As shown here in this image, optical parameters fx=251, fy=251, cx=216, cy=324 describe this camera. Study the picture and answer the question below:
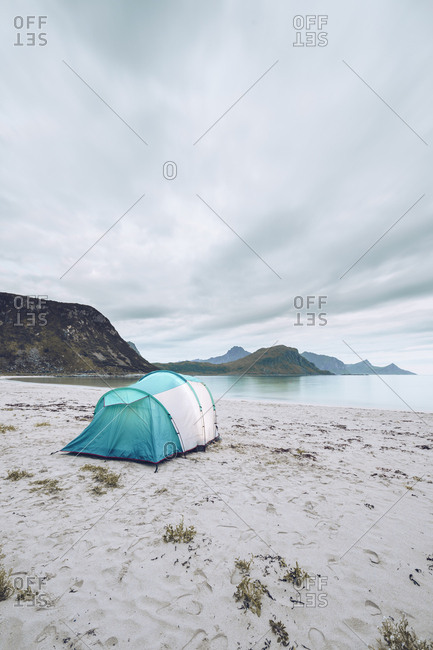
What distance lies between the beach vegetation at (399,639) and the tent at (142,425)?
670 centimetres

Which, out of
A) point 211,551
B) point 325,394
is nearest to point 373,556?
point 211,551

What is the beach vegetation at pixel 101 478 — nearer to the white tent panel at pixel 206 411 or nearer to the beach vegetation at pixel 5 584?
the beach vegetation at pixel 5 584

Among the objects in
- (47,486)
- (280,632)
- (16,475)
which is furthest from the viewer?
(16,475)

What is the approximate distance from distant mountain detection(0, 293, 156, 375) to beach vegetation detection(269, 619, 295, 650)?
106 meters

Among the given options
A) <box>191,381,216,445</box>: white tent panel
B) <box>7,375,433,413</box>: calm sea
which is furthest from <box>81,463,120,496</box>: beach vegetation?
<box>7,375,433,413</box>: calm sea

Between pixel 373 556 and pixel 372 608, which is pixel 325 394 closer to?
pixel 373 556

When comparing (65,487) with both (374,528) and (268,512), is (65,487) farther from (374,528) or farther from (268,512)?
(374,528)

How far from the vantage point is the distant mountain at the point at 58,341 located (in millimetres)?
103562

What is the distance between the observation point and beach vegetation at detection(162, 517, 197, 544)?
16.3 feet

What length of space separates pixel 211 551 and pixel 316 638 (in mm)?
2040

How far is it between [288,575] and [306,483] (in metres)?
4.06

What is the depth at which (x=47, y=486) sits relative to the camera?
6824 millimetres

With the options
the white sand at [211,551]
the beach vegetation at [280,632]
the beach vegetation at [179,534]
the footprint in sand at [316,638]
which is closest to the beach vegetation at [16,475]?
the white sand at [211,551]

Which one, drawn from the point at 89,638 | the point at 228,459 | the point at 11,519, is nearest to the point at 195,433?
the point at 228,459
